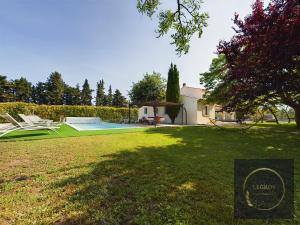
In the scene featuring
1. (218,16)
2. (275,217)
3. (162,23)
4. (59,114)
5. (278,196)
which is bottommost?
(275,217)

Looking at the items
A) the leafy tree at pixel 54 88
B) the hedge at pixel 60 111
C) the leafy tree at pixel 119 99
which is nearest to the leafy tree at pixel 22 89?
the leafy tree at pixel 54 88

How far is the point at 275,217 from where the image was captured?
3.08 meters

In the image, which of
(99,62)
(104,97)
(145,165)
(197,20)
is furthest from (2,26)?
(104,97)

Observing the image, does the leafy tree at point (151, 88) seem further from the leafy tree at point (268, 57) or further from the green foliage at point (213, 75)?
the leafy tree at point (268, 57)

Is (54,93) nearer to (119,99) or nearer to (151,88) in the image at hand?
(119,99)

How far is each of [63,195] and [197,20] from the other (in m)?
7.57

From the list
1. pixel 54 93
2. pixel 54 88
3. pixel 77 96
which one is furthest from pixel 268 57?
pixel 77 96

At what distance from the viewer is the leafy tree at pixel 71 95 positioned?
58.6 meters

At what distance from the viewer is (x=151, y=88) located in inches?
1756

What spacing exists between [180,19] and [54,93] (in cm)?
5330

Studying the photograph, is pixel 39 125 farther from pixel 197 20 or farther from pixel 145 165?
pixel 197 20

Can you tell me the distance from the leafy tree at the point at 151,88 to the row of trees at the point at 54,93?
1666cm

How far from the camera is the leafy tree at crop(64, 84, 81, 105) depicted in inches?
2307

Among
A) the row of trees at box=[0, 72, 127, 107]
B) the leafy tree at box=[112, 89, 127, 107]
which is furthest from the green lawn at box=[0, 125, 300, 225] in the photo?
the leafy tree at box=[112, 89, 127, 107]
